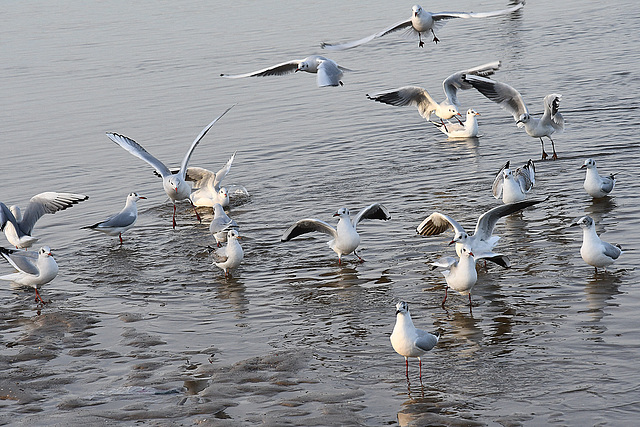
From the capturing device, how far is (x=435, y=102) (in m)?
16.5

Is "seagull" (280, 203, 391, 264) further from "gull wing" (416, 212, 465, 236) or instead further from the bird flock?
"gull wing" (416, 212, 465, 236)

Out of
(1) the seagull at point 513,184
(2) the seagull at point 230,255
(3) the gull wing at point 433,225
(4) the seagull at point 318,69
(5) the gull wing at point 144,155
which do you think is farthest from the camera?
(5) the gull wing at point 144,155

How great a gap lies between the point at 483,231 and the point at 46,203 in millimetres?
6616

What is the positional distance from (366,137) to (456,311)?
29.1 feet

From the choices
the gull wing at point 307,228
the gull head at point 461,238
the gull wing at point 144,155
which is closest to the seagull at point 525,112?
the gull wing at point 307,228

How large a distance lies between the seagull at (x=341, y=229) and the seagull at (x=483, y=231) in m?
0.86

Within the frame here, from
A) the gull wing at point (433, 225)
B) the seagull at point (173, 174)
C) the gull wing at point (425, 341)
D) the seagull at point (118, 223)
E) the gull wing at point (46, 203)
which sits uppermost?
the seagull at point (173, 174)

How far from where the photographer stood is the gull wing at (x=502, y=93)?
14.4 meters

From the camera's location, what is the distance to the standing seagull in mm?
13531

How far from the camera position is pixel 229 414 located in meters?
6.68

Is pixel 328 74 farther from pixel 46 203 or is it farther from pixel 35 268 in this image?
pixel 35 268

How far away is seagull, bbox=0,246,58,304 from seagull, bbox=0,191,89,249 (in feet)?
5.84

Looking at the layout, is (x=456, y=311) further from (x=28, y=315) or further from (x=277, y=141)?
(x=277, y=141)

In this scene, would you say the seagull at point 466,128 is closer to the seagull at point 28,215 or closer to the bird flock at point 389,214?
the bird flock at point 389,214
